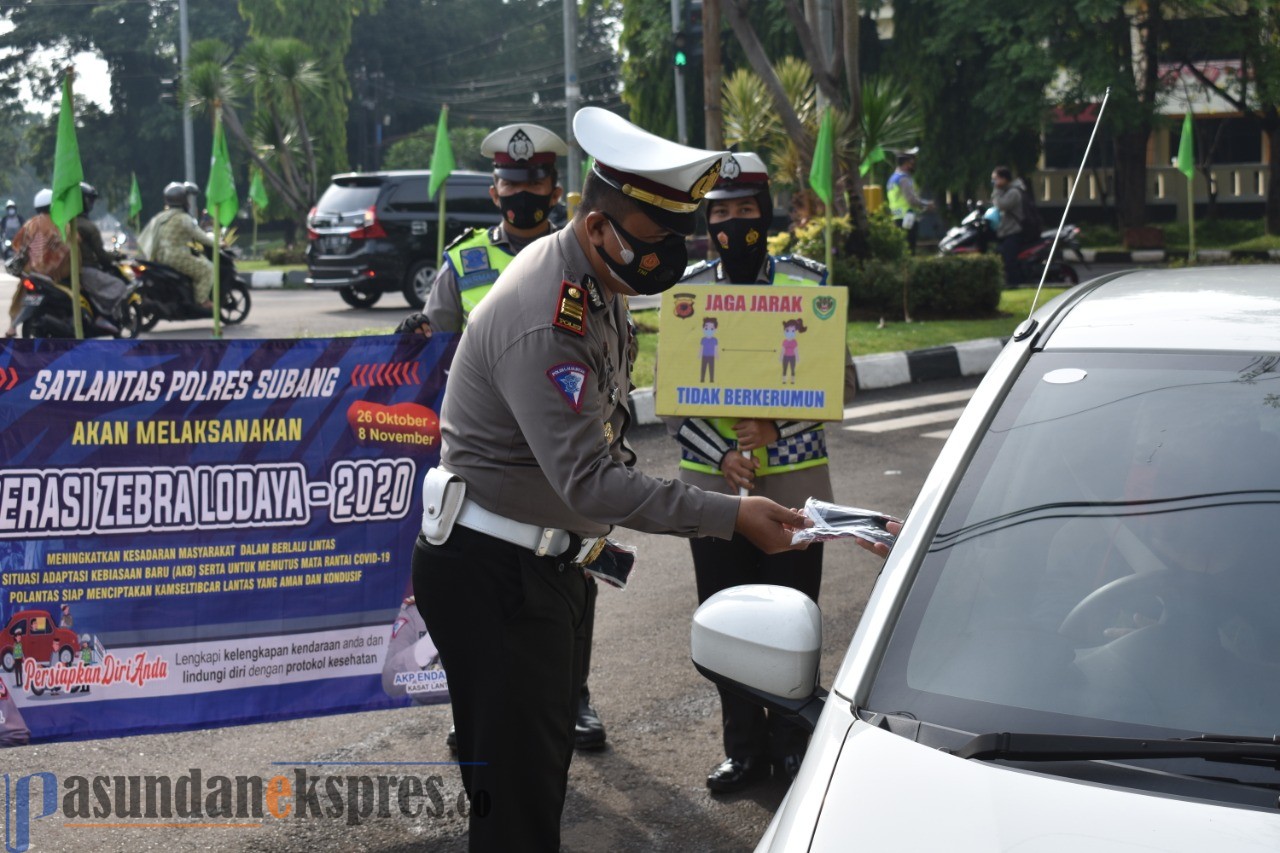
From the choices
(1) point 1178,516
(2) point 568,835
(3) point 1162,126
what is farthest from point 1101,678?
(3) point 1162,126

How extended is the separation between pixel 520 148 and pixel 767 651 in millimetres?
2689

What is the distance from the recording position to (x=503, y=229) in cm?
461

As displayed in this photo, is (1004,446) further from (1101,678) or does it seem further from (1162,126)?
(1162,126)

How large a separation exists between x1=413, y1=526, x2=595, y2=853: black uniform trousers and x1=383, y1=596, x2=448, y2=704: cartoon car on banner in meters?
1.18

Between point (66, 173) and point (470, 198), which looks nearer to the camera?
point (66, 173)

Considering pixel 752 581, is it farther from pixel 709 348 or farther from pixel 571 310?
pixel 571 310

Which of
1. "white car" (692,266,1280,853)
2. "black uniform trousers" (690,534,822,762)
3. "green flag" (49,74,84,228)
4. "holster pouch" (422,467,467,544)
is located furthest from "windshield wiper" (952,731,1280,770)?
"green flag" (49,74,84,228)

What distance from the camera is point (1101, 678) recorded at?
2.07 m

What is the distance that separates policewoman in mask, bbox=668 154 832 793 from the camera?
158 inches

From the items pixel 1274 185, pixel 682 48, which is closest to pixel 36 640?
pixel 682 48

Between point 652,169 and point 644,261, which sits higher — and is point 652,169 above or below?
above

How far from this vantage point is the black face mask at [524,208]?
4.56m

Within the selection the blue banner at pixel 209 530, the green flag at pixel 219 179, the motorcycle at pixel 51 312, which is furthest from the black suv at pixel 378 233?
the blue banner at pixel 209 530

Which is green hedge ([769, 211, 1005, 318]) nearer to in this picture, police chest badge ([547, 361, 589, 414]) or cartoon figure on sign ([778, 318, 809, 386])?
cartoon figure on sign ([778, 318, 809, 386])
